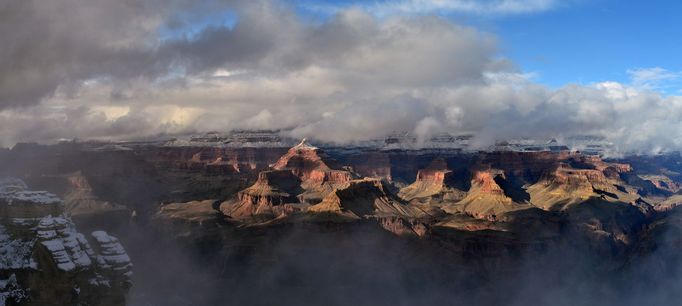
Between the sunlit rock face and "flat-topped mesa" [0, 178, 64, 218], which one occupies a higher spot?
"flat-topped mesa" [0, 178, 64, 218]

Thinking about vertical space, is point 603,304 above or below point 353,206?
below

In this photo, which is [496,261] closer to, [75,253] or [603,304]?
[603,304]

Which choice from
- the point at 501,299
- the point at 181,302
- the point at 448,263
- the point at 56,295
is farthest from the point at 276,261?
the point at 56,295

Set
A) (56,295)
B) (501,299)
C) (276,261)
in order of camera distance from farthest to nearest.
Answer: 1. (276,261)
2. (501,299)
3. (56,295)

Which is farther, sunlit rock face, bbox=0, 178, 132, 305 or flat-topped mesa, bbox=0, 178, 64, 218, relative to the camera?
flat-topped mesa, bbox=0, 178, 64, 218

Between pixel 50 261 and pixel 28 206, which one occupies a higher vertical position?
pixel 28 206

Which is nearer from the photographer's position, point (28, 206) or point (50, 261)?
point (50, 261)

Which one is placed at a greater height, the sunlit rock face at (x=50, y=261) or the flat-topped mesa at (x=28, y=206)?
the flat-topped mesa at (x=28, y=206)

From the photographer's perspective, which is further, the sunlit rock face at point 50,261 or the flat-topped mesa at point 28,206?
the flat-topped mesa at point 28,206
